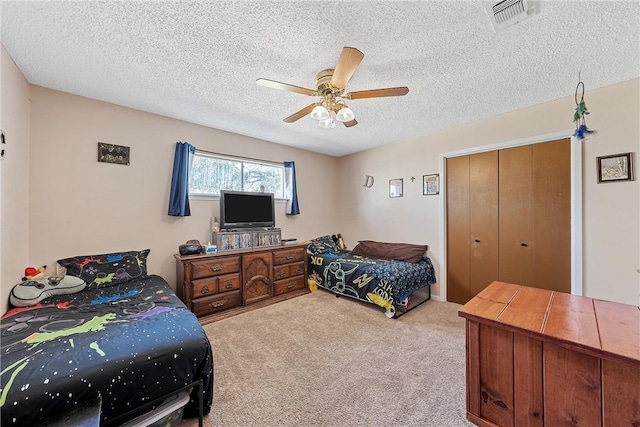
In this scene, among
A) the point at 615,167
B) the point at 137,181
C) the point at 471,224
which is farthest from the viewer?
the point at 471,224

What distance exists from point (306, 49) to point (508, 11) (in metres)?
1.26

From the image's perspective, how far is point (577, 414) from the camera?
113cm

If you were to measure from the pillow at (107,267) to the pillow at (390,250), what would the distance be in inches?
127

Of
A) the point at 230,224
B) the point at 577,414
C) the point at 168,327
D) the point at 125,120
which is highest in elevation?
the point at 125,120

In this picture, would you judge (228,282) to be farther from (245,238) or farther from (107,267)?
(107,267)

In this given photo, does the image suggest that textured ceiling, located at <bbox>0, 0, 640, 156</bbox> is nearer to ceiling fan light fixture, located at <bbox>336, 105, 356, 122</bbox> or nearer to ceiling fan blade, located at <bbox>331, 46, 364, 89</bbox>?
ceiling fan blade, located at <bbox>331, 46, 364, 89</bbox>

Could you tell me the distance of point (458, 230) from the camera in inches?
136

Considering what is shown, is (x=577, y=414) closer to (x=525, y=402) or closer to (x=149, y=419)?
(x=525, y=402)

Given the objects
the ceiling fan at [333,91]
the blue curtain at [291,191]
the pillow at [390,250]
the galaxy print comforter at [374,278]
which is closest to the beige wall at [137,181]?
the pillow at [390,250]

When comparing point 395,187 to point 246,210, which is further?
point 395,187

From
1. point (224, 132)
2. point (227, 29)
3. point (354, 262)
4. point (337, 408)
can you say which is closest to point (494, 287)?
point (337, 408)

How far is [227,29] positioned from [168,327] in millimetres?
2004

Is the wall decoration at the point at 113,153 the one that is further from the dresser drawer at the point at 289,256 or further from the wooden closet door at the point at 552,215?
the wooden closet door at the point at 552,215

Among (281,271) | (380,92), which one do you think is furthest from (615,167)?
(281,271)
